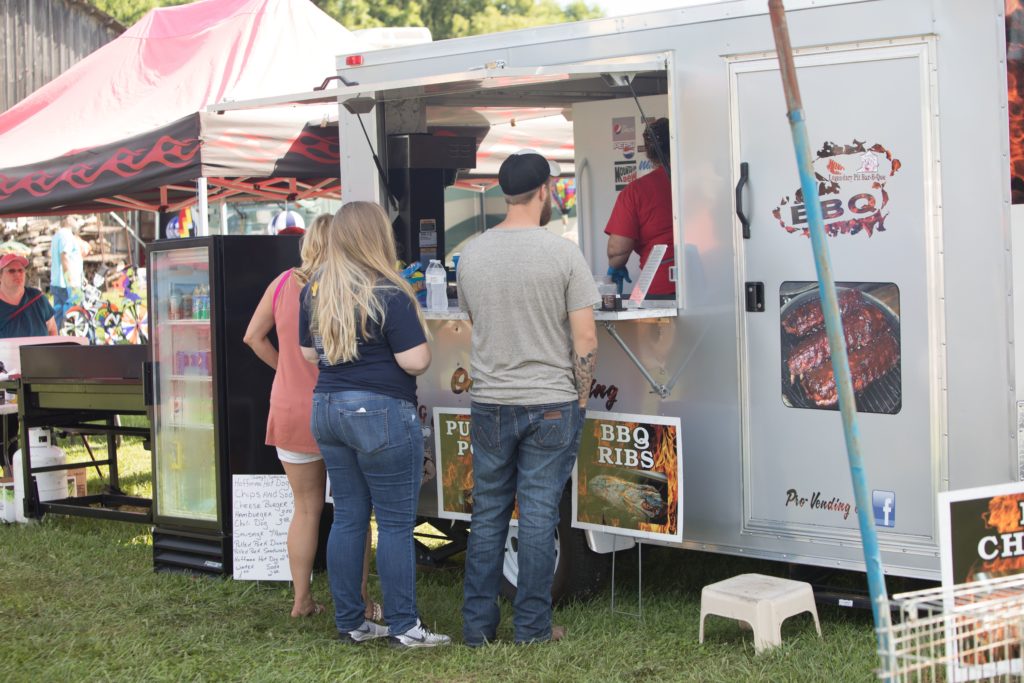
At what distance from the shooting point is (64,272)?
1480 centimetres

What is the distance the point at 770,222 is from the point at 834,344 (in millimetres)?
2099

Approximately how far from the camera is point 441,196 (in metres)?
5.93

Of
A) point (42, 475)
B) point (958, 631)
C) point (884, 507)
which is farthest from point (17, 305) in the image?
point (958, 631)

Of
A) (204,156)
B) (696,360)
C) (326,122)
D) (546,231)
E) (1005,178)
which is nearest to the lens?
(1005,178)

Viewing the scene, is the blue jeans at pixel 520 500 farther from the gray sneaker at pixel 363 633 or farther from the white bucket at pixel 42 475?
the white bucket at pixel 42 475

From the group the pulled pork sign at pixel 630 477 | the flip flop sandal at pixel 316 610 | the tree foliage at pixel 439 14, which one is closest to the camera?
the pulled pork sign at pixel 630 477

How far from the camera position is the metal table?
677 cm

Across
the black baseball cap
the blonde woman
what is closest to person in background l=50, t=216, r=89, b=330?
the blonde woman

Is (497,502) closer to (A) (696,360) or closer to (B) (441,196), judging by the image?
(A) (696,360)

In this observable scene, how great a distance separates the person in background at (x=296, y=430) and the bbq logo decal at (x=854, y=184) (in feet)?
6.64

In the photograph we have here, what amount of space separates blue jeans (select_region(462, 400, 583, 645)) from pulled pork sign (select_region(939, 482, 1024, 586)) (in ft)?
4.44

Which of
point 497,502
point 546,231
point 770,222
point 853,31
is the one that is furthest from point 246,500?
point 853,31

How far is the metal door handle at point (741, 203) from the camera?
449cm

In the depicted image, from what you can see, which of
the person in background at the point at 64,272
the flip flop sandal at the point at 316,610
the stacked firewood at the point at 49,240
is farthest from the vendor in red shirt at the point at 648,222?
the stacked firewood at the point at 49,240
